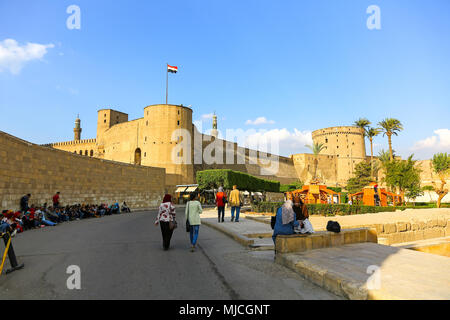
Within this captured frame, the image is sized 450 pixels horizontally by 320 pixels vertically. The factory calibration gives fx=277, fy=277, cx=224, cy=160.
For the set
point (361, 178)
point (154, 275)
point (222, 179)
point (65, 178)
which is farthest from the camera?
point (361, 178)

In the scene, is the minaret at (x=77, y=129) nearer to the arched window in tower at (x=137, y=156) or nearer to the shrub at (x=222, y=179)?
the arched window in tower at (x=137, y=156)

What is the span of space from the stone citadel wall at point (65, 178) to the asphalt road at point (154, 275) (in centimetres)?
813

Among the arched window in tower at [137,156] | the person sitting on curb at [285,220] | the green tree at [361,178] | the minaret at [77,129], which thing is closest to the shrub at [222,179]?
the arched window in tower at [137,156]

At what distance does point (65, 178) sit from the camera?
18.8m

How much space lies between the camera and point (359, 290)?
3275mm

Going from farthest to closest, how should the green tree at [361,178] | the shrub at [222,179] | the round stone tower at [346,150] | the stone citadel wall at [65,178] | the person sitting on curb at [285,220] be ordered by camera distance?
1. the round stone tower at [346,150]
2. the green tree at [361,178]
3. the shrub at [222,179]
4. the stone citadel wall at [65,178]
5. the person sitting on curb at [285,220]

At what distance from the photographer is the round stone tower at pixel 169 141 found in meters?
42.9

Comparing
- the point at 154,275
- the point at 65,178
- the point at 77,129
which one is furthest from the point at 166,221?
the point at 77,129

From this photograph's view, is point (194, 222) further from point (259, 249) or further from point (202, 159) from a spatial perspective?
point (202, 159)

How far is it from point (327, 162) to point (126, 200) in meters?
60.3

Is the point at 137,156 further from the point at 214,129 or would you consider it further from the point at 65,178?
the point at 214,129

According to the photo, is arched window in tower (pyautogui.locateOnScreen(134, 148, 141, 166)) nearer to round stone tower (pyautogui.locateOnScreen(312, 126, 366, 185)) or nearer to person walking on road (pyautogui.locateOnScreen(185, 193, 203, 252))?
person walking on road (pyautogui.locateOnScreen(185, 193, 203, 252))

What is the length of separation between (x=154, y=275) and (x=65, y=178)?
17371mm

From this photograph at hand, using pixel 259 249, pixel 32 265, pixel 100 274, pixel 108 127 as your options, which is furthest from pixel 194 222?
pixel 108 127
